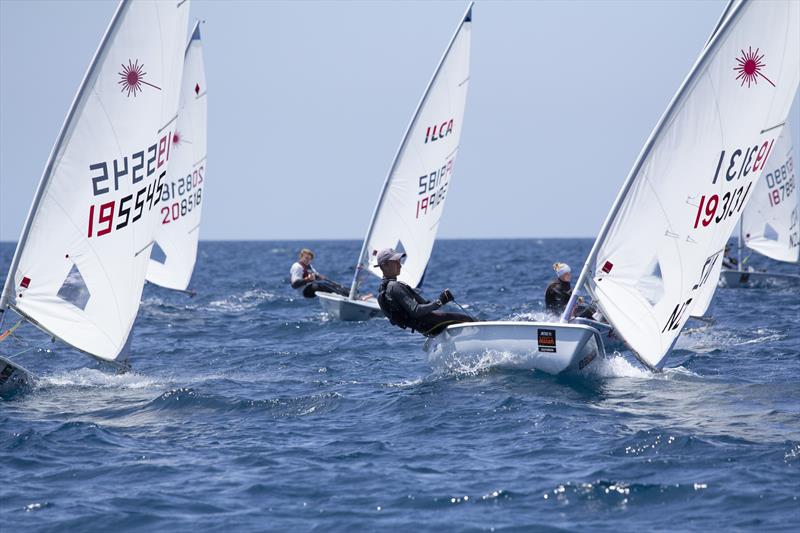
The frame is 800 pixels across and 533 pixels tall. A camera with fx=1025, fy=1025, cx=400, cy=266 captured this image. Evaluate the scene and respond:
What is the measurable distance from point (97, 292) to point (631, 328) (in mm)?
5435

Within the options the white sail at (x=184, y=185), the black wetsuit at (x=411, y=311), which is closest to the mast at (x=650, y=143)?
the black wetsuit at (x=411, y=311)

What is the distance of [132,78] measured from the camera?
33.9 ft

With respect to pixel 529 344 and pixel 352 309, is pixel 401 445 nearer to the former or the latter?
pixel 529 344

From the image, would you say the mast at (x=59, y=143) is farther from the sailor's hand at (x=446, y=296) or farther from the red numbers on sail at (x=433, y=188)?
the red numbers on sail at (x=433, y=188)

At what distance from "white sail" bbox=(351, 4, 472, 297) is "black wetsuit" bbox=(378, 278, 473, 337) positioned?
308 inches

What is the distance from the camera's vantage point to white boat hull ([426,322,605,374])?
33.2 ft

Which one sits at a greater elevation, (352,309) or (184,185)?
(184,185)

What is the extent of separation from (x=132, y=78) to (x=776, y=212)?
805 inches

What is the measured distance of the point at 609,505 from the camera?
21.0 feet

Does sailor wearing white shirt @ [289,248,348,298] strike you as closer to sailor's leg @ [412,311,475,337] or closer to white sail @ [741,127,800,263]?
sailor's leg @ [412,311,475,337]

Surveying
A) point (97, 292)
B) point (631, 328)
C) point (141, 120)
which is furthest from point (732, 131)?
point (97, 292)

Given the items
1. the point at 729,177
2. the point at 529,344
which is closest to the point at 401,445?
the point at 529,344

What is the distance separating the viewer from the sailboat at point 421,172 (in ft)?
63.2

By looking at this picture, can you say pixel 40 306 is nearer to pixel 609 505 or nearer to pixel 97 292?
pixel 97 292
